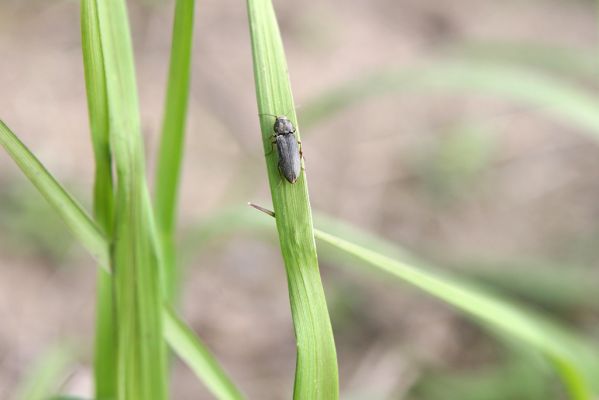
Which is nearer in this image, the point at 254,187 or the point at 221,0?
the point at 254,187

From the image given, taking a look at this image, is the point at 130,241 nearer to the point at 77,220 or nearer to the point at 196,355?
the point at 77,220

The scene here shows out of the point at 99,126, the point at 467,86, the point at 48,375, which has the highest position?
the point at 99,126

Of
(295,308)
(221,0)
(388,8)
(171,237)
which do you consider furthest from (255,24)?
(388,8)

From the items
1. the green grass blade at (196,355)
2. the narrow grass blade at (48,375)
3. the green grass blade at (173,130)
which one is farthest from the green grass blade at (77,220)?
the narrow grass blade at (48,375)

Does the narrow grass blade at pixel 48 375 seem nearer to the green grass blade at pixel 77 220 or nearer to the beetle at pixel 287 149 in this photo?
the green grass blade at pixel 77 220

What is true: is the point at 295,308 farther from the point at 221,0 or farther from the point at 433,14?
the point at 433,14

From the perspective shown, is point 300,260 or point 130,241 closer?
point 300,260

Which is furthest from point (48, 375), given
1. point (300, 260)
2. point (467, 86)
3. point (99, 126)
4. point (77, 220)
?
point (467, 86)
